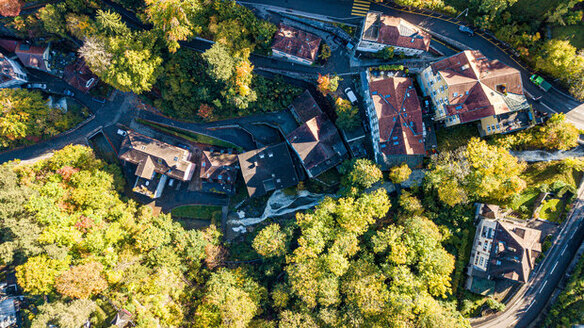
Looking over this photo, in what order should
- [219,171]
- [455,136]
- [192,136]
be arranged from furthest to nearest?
[192,136], [219,171], [455,136]

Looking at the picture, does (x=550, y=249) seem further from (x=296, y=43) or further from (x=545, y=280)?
(x=296, y=43)

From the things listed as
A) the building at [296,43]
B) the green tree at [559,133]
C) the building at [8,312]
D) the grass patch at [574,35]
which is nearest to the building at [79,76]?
the building at [296,43]

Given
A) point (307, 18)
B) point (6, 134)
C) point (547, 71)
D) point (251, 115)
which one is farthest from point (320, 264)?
point (6, 134)

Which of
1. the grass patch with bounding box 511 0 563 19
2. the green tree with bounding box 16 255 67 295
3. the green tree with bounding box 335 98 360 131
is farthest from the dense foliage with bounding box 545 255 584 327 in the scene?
the green tree with bounding box 16 255 67 295

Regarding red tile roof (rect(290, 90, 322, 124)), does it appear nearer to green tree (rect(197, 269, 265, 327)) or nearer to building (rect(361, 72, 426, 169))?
building (rect(361, 72, 426, 169))

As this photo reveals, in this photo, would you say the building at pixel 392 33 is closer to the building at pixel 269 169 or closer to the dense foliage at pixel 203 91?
the dense foliage at pixel 203 91

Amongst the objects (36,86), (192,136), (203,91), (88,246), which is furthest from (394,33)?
(36,86)
